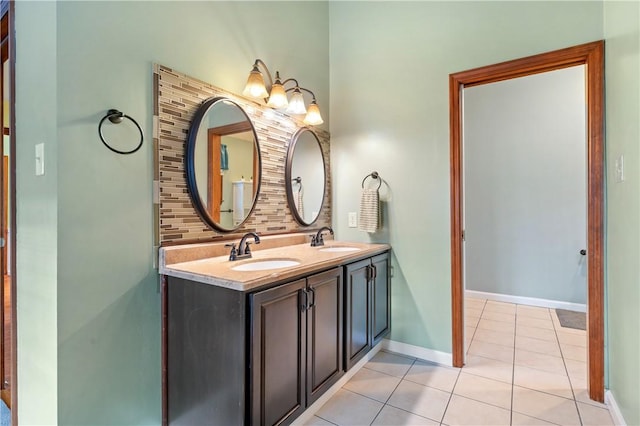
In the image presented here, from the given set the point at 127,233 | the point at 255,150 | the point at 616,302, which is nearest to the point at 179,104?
the point at 255,150

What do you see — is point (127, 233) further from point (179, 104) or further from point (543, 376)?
point (543, 376)

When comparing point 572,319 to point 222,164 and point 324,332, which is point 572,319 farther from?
point 222,164

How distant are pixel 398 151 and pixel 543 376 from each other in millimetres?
1768

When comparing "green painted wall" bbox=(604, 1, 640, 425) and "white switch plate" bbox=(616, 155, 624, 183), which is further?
"white switch plate" bbox=(616, 155, 624, 183)

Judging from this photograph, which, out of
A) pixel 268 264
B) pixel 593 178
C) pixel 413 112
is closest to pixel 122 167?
pixel 268 264

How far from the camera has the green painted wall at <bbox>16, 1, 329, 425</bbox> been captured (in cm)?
122

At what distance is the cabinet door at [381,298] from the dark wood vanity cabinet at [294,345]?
1.54ft

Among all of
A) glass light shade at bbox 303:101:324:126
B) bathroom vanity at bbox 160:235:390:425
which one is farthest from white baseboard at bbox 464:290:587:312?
glass light shade at bbox 303:101:324:126

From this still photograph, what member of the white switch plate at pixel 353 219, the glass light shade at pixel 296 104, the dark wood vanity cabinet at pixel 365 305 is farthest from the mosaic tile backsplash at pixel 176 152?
the white switch plate at pixel 353 219

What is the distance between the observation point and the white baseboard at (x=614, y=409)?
1.56 metres

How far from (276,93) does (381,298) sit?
156cm

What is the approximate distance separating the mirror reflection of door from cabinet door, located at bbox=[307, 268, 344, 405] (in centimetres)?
64

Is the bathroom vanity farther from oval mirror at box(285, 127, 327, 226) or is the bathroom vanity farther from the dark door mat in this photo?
the dark door mat

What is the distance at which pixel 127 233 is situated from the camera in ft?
4.57
